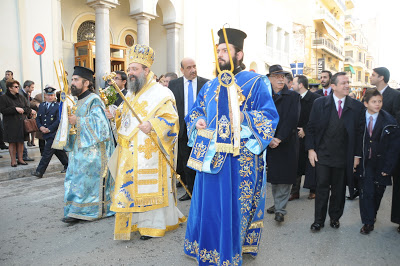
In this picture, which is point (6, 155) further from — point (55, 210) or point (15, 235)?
point (15, 235)

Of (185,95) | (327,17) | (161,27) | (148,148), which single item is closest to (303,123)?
(185,95)

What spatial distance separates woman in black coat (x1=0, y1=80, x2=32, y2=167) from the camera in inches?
313

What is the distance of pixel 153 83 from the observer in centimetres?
438

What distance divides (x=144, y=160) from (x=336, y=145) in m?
2.48

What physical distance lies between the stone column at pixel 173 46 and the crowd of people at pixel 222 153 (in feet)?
38.9

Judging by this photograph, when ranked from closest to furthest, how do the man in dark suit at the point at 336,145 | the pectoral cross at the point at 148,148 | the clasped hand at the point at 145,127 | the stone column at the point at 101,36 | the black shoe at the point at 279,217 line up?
the clasped hand at the point at 145,127, the pectoral cross at the point at 148,148, the man in dark suit at the point at 336,145, the black shoe at the point at 279,217, the stone column at the point at 101,36

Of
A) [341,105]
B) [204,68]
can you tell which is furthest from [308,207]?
[204,68]

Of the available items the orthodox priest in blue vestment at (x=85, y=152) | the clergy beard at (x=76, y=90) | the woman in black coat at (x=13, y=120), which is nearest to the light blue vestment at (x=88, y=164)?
the orthodox priest in blue vestment at (x=85, y=152)

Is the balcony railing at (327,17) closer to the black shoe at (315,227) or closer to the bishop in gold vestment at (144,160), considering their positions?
the black shoe at (315,227)

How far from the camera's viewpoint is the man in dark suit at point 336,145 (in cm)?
439

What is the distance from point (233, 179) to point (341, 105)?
222 centimetres

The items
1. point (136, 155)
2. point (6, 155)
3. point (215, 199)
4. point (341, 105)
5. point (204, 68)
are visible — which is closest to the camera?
point (215, 199)

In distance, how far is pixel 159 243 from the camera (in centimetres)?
401

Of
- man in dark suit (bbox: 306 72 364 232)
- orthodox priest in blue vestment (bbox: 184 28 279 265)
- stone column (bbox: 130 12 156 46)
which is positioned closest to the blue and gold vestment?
orthodox priest in blue vestment (bbox: 184 28 279 265)
